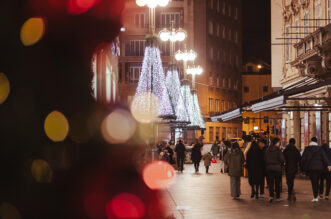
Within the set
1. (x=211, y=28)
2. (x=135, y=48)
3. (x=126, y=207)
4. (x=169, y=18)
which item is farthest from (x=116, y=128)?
(x=211, y=28)

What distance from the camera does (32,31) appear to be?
9.86 feet

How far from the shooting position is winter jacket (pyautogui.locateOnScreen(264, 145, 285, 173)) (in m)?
17.5

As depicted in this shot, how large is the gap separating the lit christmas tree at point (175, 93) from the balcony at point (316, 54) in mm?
7069

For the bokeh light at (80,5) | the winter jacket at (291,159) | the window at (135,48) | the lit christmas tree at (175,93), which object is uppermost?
the window at (135,48)

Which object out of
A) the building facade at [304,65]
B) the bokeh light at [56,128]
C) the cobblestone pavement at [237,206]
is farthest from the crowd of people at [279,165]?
the bokeh light at [56,128]

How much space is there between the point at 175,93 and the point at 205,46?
54.5 m

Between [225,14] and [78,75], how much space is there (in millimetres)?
96881

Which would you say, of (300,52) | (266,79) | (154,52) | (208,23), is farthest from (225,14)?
(154,52)

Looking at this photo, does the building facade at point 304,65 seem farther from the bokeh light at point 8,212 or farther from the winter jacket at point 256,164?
the bokeh light at point 8,212

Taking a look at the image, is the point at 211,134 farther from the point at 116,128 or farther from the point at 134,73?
the point at 116,128

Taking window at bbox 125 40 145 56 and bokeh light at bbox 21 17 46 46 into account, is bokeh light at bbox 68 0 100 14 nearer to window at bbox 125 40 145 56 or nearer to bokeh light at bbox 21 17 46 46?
bokeh light at bbox 21 17 46 46

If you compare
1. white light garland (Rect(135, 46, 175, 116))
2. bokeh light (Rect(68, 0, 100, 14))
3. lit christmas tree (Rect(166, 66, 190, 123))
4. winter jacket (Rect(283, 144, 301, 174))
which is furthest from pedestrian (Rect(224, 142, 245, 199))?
lit christmas tree (Rect(166, 66, 190, 123))

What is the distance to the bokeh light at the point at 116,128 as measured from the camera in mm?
3203

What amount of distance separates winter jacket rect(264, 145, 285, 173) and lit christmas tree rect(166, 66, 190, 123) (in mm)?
18432
